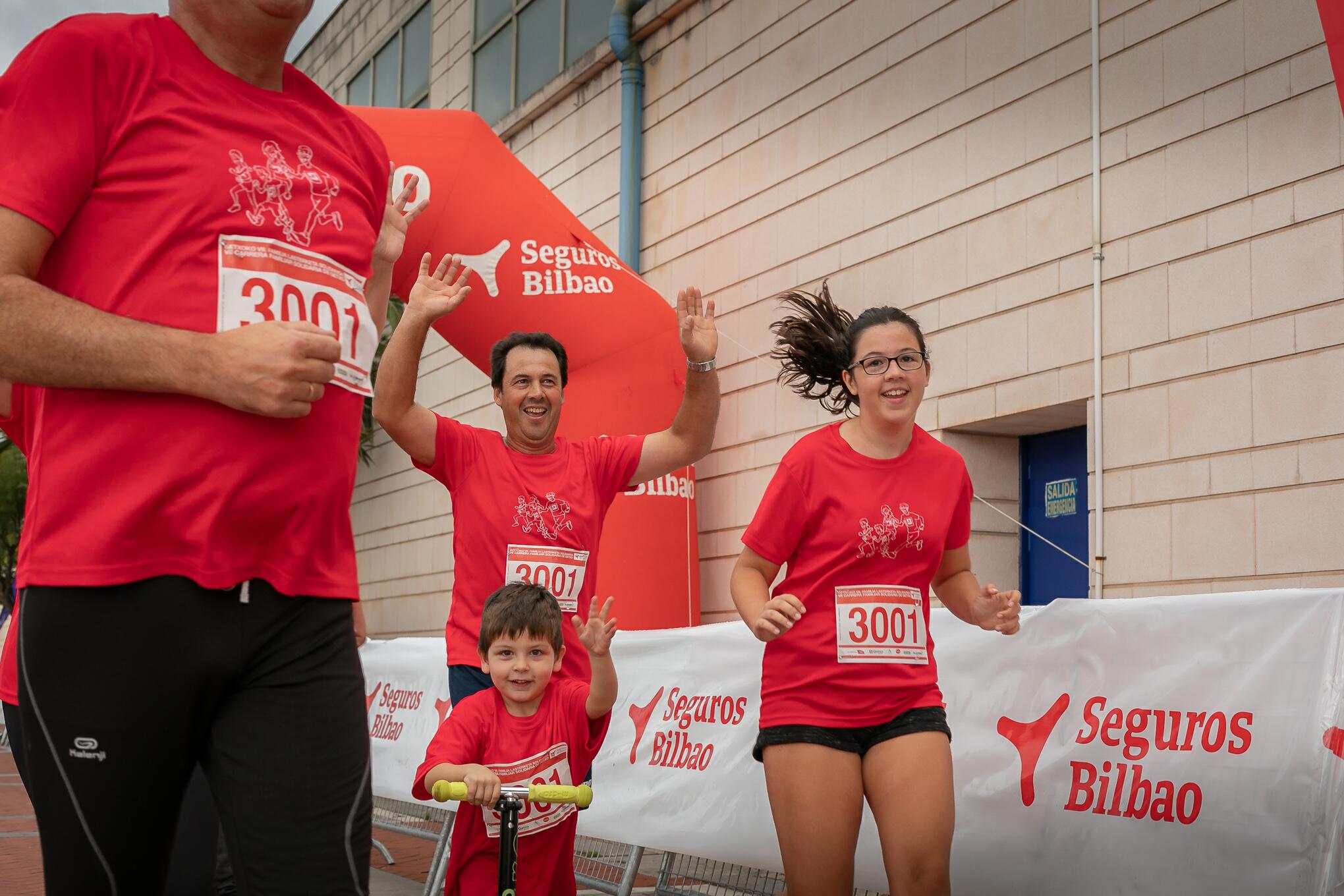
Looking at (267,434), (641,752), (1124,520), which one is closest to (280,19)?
(267,434)

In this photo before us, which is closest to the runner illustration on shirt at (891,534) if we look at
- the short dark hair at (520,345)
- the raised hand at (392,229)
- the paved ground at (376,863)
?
the short dark hair at (520,345)

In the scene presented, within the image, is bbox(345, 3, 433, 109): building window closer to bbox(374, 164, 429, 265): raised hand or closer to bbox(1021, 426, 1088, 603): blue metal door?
bbox(1021, 426, 1088, 603): blue metal door

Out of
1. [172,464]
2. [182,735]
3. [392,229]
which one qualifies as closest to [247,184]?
[172,464]

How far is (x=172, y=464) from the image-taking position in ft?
5.65

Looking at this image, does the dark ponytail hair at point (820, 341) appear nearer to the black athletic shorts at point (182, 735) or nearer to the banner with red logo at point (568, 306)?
the black athletic shorts at point (182, 735)

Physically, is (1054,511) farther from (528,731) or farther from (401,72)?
(401,72)

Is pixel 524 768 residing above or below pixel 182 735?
below

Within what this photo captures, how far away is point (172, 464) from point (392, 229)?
0.82 metres

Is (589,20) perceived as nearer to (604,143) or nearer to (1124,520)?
(604,143)

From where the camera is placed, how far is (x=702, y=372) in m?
4.01

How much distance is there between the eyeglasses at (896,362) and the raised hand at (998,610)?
650 mm

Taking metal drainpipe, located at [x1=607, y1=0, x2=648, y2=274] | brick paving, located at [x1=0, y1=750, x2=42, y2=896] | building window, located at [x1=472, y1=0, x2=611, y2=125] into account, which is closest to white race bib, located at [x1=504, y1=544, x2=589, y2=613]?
brick paving, located at [x1=0, y1=750, x2=42, y2=896]

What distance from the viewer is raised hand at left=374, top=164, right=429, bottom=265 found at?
7.72ft

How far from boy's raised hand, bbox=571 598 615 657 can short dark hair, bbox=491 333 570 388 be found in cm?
100
